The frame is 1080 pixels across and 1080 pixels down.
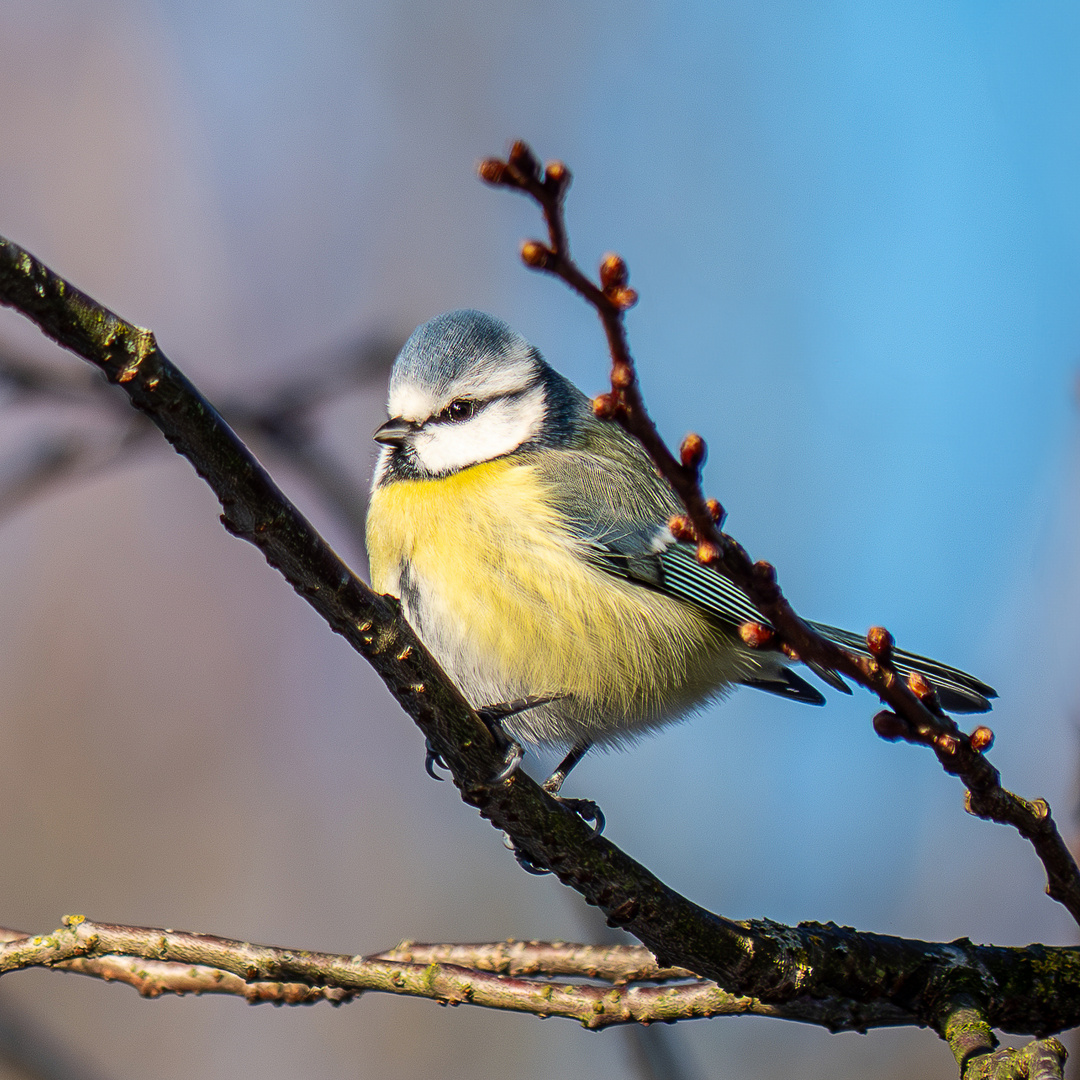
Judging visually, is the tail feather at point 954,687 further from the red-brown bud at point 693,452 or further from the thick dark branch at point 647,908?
the red-brown bud at point 693,452

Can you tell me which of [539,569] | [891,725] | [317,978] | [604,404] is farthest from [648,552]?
[604,404]

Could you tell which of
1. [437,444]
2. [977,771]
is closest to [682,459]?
[977,771]

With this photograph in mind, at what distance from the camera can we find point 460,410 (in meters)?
3.16

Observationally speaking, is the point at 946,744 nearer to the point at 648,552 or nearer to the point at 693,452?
the point at 693,452

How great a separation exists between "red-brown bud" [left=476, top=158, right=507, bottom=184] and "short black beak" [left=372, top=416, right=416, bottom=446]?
197 centimetres

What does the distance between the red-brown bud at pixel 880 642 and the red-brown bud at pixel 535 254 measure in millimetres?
621

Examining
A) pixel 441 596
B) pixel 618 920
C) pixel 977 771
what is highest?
pixel 441 596

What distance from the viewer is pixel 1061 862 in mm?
1608

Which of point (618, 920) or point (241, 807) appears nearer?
point (618, 920)

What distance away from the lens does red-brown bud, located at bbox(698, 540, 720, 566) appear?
4.14 ft

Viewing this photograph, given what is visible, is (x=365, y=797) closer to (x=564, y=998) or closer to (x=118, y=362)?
(x=564, y=998)

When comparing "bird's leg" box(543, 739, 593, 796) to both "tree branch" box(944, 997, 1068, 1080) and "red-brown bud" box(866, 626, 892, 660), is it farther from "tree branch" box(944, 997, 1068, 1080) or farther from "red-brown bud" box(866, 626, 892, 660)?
"red-brown bud" box(866, 626, 892, 660)

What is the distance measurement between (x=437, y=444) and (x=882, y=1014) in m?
1.75

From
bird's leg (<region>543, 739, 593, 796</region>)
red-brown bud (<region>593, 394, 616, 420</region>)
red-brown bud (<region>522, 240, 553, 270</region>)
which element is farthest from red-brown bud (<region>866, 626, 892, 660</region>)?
bird's leg (<region>543, 739, 593, 796</region>)
